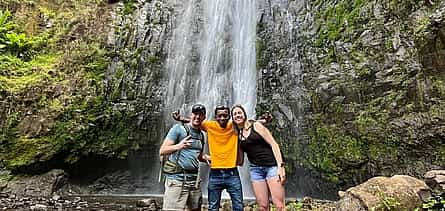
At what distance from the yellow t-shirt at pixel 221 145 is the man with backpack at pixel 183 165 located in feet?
0.60

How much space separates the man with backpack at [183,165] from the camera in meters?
5.04

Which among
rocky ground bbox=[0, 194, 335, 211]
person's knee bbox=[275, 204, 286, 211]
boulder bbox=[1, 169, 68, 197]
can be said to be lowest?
rocky ground bbox=[0, 194, 335, 211]

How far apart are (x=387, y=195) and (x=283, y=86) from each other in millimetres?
8726

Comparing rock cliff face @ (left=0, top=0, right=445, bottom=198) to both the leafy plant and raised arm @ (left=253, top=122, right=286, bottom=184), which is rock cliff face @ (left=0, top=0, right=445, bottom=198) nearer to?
the leafy plant

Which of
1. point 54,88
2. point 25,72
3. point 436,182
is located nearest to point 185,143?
point 436,182

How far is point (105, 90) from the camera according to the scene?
14539 millimetres

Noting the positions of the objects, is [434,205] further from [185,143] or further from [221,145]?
[185,143]

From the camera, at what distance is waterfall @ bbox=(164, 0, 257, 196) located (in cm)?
1493

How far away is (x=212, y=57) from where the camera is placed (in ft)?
51.5

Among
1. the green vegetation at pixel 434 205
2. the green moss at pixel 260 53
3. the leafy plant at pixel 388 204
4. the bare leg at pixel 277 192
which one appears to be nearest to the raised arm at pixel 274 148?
the bare leg at pixel 277 192

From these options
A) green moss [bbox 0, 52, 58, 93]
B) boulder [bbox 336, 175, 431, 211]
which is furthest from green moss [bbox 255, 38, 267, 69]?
boulder [bbox 336, 175, 431, 211]

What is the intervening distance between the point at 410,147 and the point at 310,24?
5.10 meters

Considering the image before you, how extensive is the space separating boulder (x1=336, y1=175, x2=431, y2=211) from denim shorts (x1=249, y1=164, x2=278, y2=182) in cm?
105

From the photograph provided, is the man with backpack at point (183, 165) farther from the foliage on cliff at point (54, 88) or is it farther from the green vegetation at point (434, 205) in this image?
the foliage on cliff at point (54, 88)
